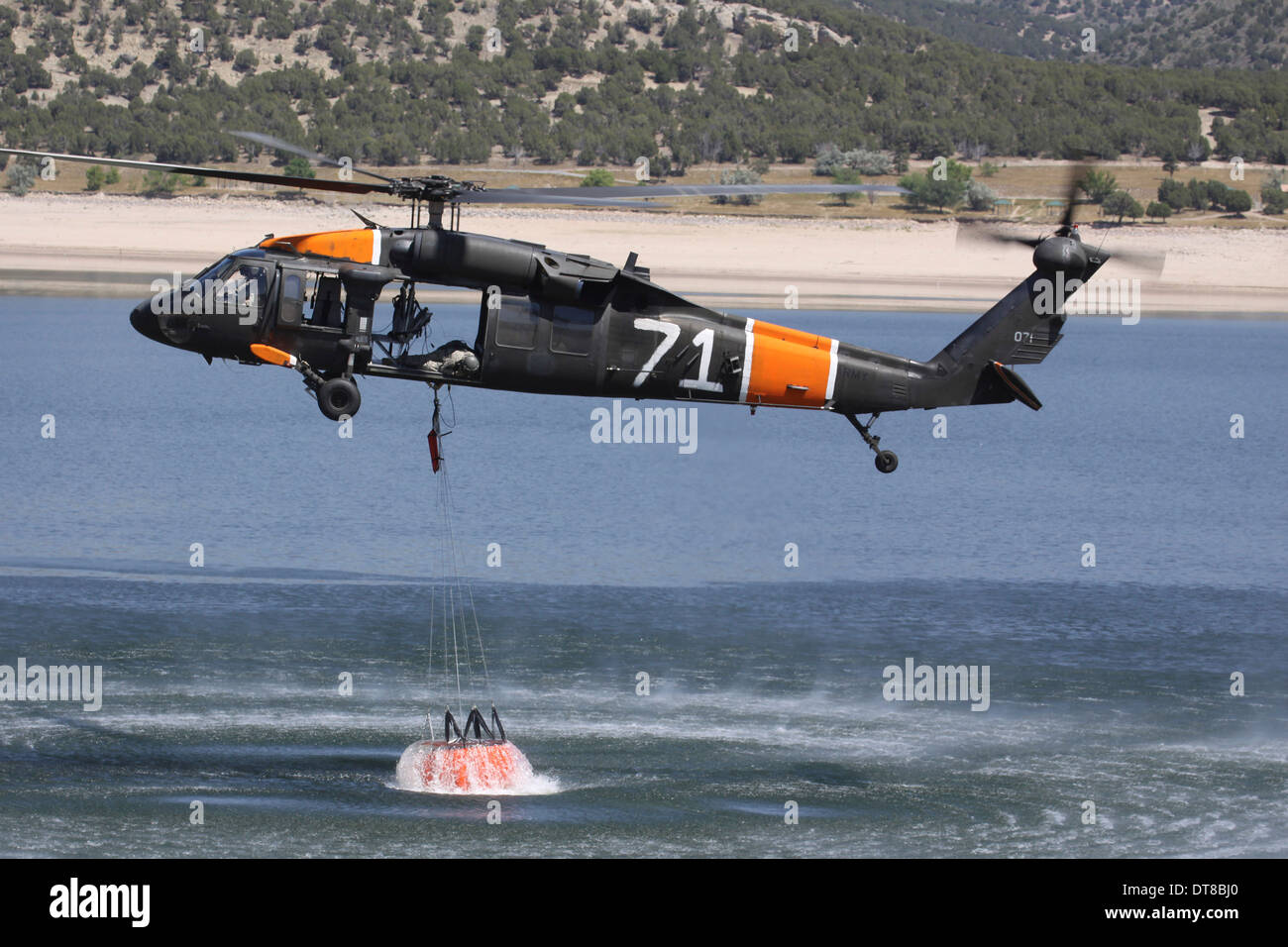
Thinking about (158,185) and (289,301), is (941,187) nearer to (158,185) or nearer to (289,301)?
(158,185)

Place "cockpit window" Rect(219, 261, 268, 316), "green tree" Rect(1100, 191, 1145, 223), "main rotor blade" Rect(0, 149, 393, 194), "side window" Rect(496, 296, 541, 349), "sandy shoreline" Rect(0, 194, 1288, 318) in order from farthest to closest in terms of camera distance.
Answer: "green tree" Rect(1100, 191, 1145, 223)
"sandy shoreline" Rect(0, 194, 1288, 318)
"side window" Rect(496, 296, 541, 349)
"cockpit window" Rect(219, 261, 268, 316)
"main rotor blade" Rect(0, 149, 393, 194)

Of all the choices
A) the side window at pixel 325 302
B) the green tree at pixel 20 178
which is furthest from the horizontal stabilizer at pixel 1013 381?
the green tree at pixel 20 178

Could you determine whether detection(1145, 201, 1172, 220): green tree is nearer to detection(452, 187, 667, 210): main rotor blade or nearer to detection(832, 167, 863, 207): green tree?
detection(832, 167, 863, 207): green tree

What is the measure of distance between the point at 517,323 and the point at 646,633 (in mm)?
15874

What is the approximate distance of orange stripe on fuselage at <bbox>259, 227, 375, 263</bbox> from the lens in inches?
1030

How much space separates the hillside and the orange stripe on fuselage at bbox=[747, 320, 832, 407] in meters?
87.0

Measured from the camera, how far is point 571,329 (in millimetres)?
26781

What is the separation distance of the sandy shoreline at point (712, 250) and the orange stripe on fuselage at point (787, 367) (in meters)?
55.6

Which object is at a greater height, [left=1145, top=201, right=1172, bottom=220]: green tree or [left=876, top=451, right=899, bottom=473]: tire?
[left=1145, top=201, right=1172, bottom=220]: green tree

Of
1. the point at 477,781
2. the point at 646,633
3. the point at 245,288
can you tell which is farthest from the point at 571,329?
the point at 646,633

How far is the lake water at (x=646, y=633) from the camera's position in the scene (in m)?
30.3

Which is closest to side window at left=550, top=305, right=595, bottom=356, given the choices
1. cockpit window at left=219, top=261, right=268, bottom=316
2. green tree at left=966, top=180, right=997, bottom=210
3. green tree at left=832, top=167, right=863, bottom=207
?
cockpit window at left=219, top=261, right=268, bottom=316
